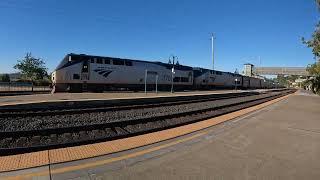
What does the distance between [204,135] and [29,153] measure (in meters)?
4.80

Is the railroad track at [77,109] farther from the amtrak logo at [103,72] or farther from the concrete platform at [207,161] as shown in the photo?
the amtrak logo at [103,72]

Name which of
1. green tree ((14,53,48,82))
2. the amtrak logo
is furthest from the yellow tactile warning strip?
green tree ((14,53,48,82))

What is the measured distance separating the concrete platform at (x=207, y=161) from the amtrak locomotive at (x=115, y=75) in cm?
2006

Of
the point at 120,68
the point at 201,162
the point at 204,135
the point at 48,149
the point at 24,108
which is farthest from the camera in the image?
the point at 120,68

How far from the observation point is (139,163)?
6.12 m

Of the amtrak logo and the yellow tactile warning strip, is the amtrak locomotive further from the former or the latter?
the yellow tactile warning strip

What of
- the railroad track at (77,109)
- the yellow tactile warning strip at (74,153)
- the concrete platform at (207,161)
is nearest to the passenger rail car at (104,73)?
the railroad track at (77,109)

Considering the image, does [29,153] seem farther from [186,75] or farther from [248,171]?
[186,75]

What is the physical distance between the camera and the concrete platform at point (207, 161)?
5.50m

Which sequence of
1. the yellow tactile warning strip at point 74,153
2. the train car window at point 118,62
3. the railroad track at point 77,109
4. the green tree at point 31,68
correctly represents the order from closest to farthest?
the yellow tactile warning strip at point 74,153 → the railroad track at point 77,109 → the train car window at point 118,62 → the green tree at point 31,68

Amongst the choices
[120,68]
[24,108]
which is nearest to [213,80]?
[120,68]

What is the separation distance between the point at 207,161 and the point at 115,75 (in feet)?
87.3

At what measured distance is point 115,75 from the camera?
32.3 metres

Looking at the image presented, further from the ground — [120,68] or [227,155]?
[120,68]
